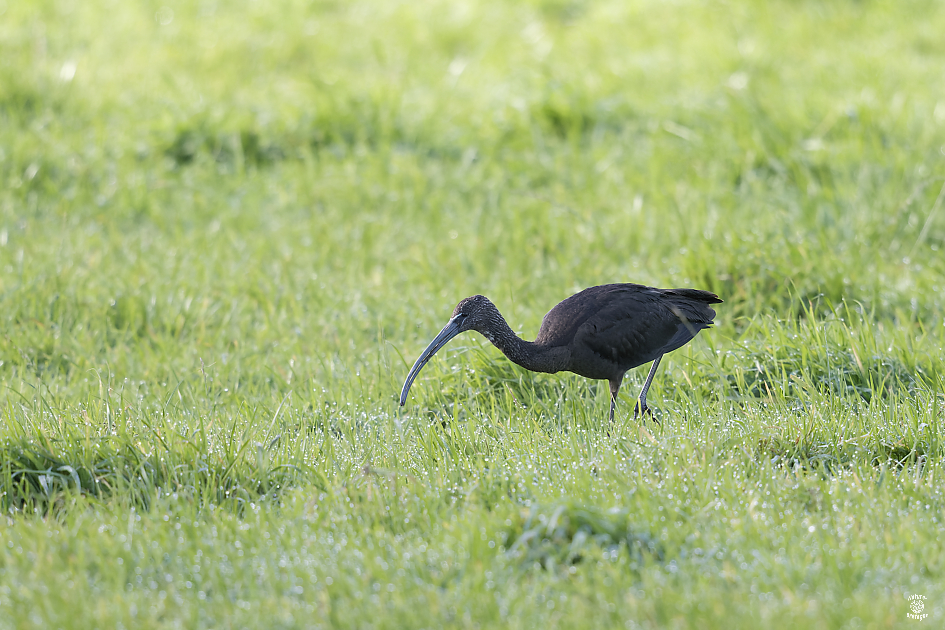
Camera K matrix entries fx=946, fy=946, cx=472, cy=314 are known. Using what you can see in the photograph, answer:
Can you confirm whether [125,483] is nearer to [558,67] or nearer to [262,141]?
[262,141]

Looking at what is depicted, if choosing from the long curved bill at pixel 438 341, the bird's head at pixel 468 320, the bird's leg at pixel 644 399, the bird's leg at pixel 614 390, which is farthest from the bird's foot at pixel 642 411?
the long curved bill at pixel 438 341

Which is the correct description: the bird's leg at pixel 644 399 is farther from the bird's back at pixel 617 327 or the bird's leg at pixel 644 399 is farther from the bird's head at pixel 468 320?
the bird's head at pixel 468 320

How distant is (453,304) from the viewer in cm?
581

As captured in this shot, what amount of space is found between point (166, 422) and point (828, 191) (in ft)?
15.8

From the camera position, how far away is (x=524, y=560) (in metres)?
3.07

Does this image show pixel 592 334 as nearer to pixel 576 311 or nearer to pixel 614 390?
A: pixel 576 311

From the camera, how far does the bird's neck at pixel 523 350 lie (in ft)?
14.3

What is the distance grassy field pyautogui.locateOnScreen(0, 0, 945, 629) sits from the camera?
9.91 feet

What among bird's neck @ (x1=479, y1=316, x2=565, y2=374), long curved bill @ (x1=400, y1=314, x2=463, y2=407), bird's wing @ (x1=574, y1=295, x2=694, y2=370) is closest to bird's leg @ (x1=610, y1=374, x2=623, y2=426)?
bird's wing @ (x1=574, y1=295, x2=694, y2=370)

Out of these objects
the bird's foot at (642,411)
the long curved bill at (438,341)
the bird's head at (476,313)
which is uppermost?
the bird's head at (476,313)

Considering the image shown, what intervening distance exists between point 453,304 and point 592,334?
5.35 ft

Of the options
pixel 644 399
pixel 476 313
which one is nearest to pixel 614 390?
pixel 644 399

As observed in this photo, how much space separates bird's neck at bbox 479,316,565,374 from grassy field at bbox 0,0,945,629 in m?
0.25

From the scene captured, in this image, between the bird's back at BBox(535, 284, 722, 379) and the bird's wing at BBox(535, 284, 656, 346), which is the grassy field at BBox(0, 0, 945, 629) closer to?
the bird's back at BBox(535, 284, 722, 379)
